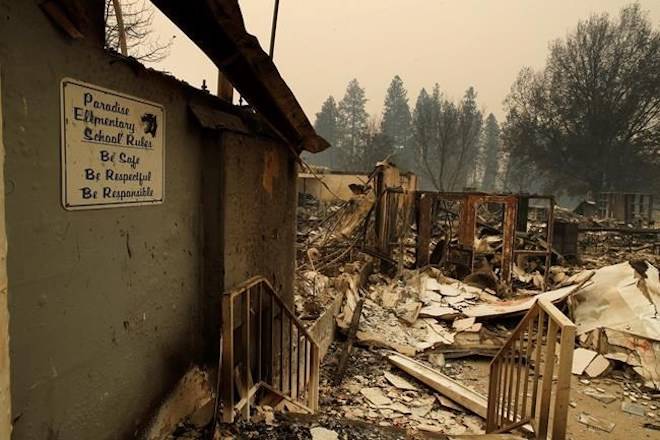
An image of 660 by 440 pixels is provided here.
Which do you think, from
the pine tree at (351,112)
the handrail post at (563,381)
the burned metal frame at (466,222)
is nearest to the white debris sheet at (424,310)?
the burned metal frame at (466,222)

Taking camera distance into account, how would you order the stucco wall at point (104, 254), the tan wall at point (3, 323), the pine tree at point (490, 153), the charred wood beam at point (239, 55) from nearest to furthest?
1. the tan wall at point (3, 323)
2. the stucco wall at point (104, 254)
3. the charred wood beam at point (239, 55)
4. the pine tree at point (490, 153)

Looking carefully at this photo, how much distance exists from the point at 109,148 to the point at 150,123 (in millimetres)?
345

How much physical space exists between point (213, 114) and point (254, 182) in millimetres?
646

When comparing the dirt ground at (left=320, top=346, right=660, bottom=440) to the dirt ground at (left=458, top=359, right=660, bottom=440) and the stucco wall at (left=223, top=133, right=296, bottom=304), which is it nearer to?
the dirt ground at (left=458, top=359, right=660, bottom=440)

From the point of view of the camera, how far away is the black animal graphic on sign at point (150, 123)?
2.18m

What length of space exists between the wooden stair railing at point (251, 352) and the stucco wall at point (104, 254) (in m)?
0.21

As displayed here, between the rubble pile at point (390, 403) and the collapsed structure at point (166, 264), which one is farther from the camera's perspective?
the rubble pile at point (390, 403)

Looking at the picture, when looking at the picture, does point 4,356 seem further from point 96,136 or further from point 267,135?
point 267,135

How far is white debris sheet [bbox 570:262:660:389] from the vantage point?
612 cm

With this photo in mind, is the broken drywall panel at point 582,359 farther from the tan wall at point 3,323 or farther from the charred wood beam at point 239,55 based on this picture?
the tan wall at point 3,323

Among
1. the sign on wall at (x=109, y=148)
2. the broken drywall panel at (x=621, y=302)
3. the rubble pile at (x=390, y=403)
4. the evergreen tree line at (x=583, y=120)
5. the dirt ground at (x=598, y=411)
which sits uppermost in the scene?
the evergreen tree line at (x=583, y=120)

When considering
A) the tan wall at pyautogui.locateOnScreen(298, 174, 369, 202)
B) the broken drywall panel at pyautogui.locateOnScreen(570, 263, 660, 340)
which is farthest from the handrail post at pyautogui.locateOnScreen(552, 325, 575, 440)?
the tan wall at pyautogui.locateOnScreen(298, 174, 369, 202)

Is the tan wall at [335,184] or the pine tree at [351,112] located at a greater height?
the pine tree at [351,112]

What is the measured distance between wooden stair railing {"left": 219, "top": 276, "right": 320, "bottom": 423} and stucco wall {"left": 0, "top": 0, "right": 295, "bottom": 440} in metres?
0.21
